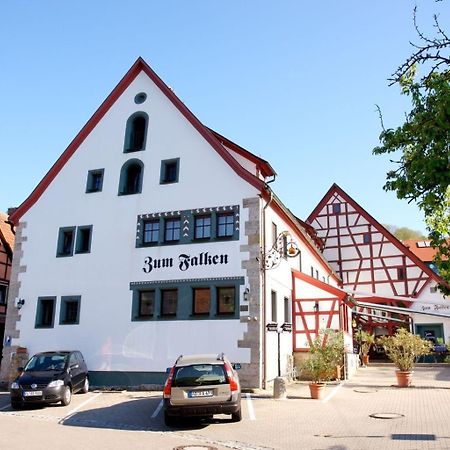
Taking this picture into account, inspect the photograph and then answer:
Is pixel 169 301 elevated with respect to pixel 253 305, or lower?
elevated

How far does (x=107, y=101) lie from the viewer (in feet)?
74.0

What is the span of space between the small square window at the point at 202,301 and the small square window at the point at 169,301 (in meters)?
0.80

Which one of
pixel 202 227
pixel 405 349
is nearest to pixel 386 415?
pixel 405 349

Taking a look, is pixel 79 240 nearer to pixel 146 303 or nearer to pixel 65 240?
pixel 65 240

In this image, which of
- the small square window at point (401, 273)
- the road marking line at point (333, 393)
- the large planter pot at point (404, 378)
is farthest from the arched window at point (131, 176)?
the small square window at point (401, 273)

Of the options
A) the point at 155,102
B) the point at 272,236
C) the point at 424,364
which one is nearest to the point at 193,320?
the point at 272,236

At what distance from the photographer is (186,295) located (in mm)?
18672

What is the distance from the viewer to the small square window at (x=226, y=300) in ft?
59.4

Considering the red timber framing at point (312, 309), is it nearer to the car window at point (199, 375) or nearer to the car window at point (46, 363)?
the car window at point (46, 363)

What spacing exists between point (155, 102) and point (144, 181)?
11.9ft

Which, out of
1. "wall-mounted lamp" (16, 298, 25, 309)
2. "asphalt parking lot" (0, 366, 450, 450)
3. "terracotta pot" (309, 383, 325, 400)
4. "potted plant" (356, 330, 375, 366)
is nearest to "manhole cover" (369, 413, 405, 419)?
"asphalt parking lot" (0, 366, 450, 450)

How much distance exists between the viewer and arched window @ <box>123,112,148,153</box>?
21.6m

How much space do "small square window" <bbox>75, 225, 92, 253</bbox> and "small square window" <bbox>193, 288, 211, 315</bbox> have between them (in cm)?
532

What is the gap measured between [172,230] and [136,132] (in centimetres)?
524
